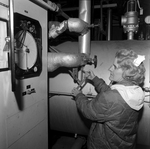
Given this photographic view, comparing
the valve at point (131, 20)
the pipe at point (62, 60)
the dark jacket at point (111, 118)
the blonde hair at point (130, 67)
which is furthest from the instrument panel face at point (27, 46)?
the valve at point (131, 20)

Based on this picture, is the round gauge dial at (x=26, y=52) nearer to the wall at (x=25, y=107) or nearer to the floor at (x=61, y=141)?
the wall at (x=25, y=107)

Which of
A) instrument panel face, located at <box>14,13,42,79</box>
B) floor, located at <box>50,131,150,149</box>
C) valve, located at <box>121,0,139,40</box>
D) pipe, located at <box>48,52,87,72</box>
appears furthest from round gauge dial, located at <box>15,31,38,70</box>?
floor, located at <box>50,131,150,149</box>

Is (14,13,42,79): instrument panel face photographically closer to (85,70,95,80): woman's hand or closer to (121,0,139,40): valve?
(85,70,95,80): woman's hand

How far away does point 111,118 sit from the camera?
1023 mm

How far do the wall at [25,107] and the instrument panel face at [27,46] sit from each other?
4cm

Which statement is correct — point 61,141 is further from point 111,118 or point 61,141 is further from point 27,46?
point 27,46

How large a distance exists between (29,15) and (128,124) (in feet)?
3.28

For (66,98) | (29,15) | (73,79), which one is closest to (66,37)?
(73,79)

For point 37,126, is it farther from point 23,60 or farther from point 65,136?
point 65,136

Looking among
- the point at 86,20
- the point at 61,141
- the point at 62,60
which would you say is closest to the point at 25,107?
the point at 62,60

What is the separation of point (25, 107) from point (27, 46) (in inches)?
16.3

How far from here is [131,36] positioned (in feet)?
5.39

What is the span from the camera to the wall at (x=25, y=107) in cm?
89

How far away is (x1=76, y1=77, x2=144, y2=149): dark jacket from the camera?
1.01 metres
